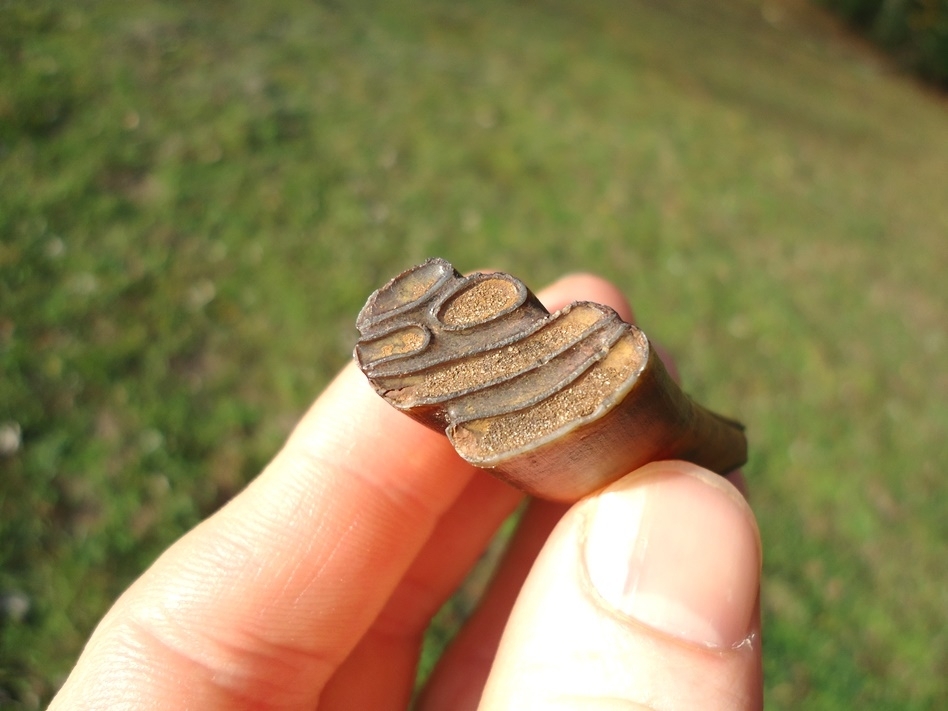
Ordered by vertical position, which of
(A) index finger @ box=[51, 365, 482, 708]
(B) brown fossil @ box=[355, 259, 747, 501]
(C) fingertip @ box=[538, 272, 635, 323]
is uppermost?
(B) brown fossil @ box=[355, 259, 747, 501]

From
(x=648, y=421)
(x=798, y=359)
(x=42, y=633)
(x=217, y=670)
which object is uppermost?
(x=648, y=421)

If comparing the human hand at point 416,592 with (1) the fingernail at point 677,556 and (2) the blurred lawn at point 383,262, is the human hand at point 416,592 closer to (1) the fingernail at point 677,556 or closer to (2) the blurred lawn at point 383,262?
(1) the fingernail at point 677,556

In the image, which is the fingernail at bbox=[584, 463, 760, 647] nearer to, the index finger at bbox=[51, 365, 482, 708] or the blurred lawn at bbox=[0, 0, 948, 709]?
the index finger at bbox=[51, 365, 482, 708]

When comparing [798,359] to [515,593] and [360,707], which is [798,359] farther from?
[360,707]

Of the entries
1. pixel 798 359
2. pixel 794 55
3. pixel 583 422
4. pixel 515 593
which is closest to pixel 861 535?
pixel 798 359

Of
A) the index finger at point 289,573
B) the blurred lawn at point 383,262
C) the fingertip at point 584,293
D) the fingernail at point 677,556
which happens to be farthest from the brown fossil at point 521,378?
the blurred lawn at point 383,262

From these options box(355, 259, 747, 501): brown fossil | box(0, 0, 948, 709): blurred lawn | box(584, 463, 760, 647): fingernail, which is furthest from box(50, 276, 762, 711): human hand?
box(0, 0, 948, 709): blurred lawn
